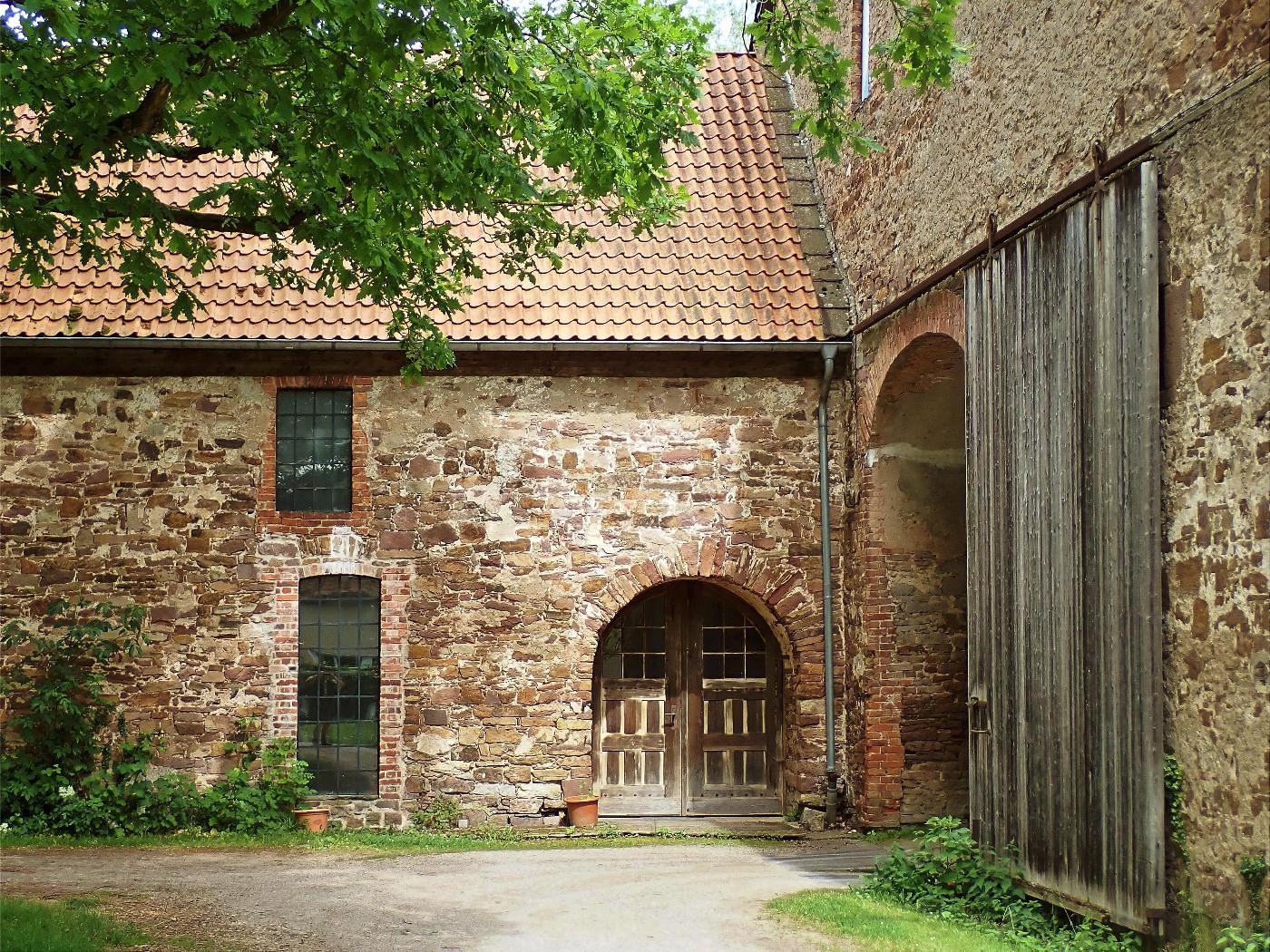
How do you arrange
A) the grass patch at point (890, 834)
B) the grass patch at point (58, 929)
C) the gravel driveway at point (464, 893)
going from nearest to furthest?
the grass patch at point (58, 929), the gravel driveway at point (464, 893), the grass patch at point (890, 834)

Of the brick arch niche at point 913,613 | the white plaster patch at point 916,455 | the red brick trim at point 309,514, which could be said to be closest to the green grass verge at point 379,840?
the brick arch niche at point 913,613

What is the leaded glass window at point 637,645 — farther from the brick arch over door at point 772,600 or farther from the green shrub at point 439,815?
the green shrub at point 439,815

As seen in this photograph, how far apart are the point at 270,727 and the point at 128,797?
4.35 feet

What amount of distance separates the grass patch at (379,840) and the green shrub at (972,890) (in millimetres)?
2928

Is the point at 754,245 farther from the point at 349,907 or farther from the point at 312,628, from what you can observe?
the point at 349,907

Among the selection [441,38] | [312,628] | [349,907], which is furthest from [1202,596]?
[312,628]

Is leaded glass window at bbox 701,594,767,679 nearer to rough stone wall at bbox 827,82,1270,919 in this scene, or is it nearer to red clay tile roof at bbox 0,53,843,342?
red clay tile roof at bbox 0,53,843,342

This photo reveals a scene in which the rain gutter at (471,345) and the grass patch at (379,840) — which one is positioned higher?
the rain gutter at (471,345)

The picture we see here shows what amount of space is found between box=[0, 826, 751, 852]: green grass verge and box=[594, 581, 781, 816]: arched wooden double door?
0.88m

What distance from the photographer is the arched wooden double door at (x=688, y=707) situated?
40.2 ft

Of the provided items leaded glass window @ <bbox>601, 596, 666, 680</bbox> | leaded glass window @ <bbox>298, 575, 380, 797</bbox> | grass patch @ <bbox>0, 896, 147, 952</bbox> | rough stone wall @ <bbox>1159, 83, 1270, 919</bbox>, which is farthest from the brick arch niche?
grass patch @ <bbox>0, 896, 147, 952</bbox>

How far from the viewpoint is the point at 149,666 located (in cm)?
1147

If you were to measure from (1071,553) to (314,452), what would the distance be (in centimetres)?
719

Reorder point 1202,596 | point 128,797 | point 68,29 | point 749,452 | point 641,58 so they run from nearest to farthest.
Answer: point 68,29
point 1202,596
point 641,58
point 128,797
point 749,452
